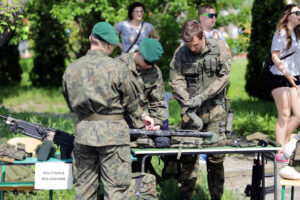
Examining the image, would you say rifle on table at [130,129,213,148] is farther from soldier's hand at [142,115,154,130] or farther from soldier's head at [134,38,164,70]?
soldier's head at [134,38,164,70]

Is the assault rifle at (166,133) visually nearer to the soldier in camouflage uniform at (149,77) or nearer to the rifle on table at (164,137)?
the rifle on table at (164,137)

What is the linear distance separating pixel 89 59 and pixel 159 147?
1.25 metres

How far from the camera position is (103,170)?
4547 mm

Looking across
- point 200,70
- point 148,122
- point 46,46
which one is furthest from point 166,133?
point 46,46

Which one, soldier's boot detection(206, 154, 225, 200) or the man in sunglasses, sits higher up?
the man in sunglasses

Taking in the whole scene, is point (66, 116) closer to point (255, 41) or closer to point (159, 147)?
point (255, 41)

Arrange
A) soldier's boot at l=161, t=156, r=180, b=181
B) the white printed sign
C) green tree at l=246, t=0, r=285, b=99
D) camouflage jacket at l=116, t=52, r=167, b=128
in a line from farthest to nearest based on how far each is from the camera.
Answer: green tree at l=246, t=0, r=285, b=99 < soldier's boot at l=161, t=156, r=180, b=181 < camouflage jacket at l=116, t=52, r=167, b=128 < the white printed sign

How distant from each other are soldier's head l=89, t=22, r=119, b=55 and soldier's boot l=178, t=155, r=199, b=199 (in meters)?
1.88

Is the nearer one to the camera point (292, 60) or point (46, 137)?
point (46, 137)

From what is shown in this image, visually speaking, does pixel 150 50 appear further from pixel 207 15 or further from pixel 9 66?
pixel 9 66

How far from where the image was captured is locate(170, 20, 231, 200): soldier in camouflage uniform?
5.68m

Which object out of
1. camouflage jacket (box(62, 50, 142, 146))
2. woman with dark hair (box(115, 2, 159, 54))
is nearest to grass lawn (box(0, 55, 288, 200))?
woman with dark hair (box(115, 2, 159, 54))

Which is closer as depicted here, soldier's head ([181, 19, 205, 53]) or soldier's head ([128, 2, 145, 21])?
soldier's head ([181, 19, 205, 53])

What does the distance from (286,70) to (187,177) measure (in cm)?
248
